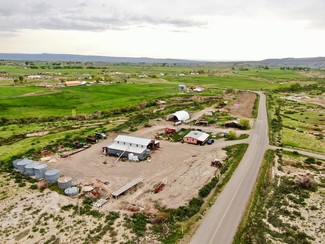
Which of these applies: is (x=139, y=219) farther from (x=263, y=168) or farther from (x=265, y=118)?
(x=265, y=118)

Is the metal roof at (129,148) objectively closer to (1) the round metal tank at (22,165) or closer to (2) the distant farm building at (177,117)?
(1) the round metal tank at (22,165)

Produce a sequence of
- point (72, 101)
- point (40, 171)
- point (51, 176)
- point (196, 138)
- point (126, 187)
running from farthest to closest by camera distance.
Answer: point (72, 101) < point (196, 138) < point (40, 171) < point (51, 176) < point (126, 187)

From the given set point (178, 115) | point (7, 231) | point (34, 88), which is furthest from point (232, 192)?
point (34, 88)

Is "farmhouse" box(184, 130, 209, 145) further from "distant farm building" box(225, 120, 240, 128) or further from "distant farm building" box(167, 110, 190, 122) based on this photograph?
"distant farm building" box(167, 110, 190, 122)

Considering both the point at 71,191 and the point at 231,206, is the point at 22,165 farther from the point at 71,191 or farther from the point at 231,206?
the point at 231,206

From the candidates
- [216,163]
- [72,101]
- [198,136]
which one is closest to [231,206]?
[216,163]

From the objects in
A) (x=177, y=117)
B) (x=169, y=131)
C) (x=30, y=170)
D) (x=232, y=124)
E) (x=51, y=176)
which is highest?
(x=177, y=117)

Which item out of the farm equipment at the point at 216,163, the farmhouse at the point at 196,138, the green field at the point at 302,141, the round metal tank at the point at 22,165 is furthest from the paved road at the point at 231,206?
the round metal tank at the point at 22,165
